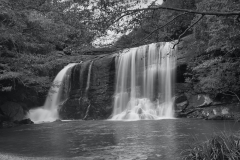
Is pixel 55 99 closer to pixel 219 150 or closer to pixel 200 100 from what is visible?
pixel 200 100

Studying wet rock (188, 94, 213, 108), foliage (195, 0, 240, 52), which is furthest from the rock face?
foliage (195, 0, 240, 52)

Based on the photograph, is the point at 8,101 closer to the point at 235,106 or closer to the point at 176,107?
the point at 176,107

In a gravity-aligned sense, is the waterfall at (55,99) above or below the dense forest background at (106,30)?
below

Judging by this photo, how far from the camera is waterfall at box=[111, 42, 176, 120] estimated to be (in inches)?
763

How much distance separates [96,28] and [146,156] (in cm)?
367

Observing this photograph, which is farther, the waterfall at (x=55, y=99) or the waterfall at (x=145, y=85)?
the waterfall at (x=55, y=99)

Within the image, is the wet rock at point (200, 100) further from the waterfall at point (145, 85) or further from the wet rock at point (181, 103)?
the waterfall at point (145, 85)

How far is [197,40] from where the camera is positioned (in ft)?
41.6

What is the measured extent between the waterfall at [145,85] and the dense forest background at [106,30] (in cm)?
202

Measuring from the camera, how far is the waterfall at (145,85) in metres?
19.4

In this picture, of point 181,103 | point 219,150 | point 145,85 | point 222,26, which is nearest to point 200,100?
point 181,103

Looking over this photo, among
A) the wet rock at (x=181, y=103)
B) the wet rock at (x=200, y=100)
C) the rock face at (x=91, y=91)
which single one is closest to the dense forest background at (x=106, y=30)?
the wet rock at (x=200, y=100)

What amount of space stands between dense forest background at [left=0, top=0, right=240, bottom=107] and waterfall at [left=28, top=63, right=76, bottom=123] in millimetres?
1000

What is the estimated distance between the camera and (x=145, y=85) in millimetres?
21062
